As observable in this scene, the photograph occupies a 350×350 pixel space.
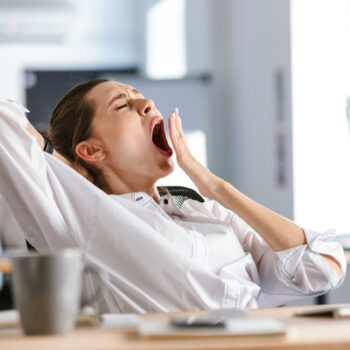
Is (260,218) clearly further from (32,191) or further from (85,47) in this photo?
(85,47)

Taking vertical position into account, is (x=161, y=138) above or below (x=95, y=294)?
above

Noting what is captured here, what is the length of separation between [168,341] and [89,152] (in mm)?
971

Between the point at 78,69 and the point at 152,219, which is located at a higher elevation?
the point at 78,69

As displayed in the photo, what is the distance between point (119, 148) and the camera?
165cm

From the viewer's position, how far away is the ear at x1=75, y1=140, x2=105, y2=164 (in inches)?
66.6

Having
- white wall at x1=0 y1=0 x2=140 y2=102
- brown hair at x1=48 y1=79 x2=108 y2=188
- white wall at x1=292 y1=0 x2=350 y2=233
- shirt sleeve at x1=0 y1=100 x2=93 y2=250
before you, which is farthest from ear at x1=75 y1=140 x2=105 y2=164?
Result: white wall at x1=0 y1=0 x2=140 y2=102

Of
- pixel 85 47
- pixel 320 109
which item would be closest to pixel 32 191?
pixel 320 109

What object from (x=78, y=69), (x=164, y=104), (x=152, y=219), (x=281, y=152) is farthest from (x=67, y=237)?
(x=78, y=69)

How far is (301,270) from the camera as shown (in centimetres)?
148

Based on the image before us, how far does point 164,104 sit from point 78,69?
352 centimetres

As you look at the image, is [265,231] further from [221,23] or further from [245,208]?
[221,23]

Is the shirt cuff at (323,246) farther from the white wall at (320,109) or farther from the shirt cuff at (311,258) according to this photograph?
the white wall at (320,109)

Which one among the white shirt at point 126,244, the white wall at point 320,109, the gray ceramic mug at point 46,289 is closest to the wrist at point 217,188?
the white shirt at point 126,244

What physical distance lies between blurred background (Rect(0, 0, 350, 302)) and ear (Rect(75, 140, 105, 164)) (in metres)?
2.29
